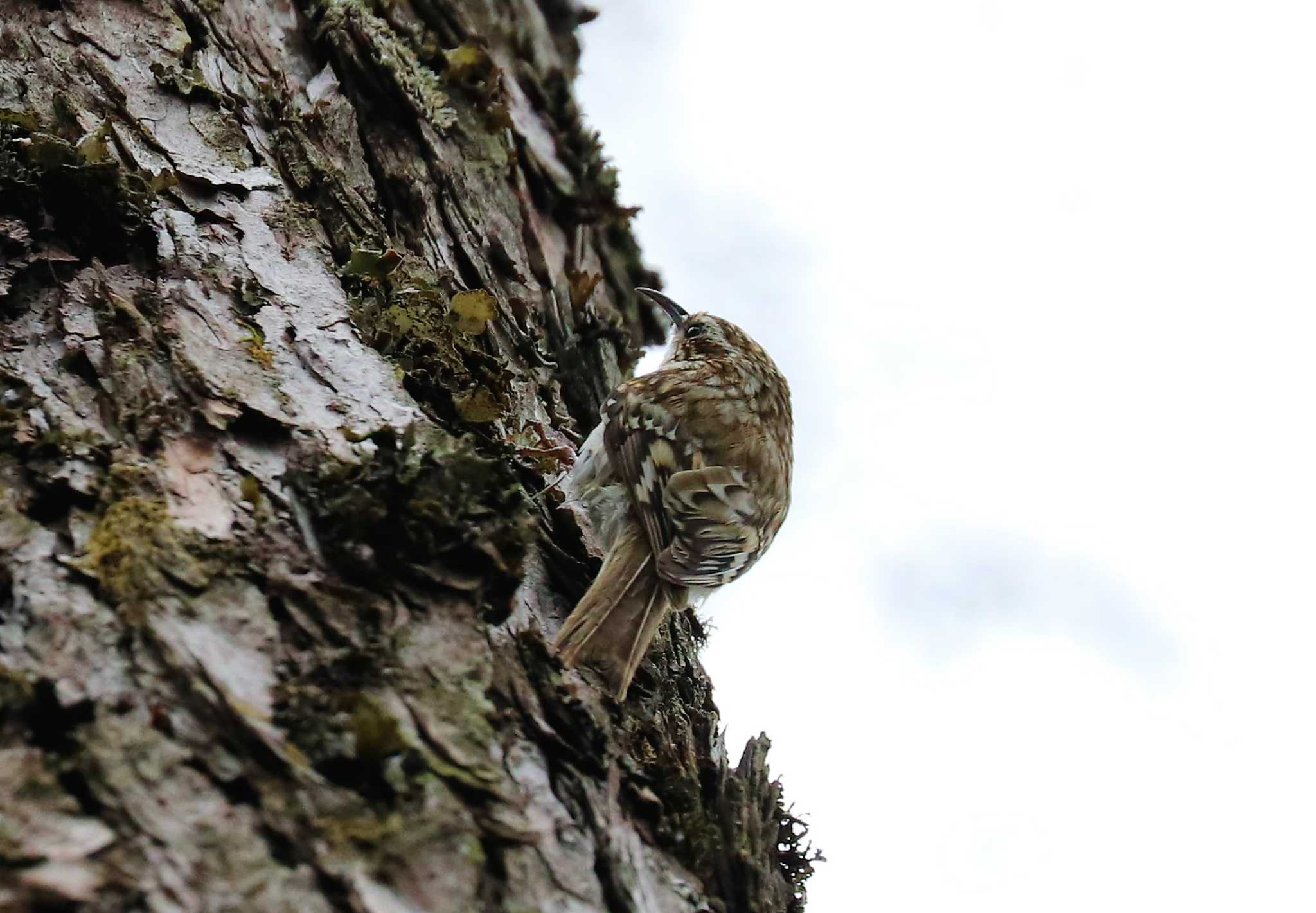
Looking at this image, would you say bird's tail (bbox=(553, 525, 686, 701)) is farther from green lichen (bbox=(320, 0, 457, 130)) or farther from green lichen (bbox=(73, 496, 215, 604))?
green lichen (bbox=(320, 0, 457, 130))

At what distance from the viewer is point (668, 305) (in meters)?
3.65

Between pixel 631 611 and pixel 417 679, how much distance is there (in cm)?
64

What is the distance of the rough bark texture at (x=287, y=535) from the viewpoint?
1.05 metres

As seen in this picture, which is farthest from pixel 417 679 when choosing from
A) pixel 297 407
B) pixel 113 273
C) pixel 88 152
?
pixel 88 152

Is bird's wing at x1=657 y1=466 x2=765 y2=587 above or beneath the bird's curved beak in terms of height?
beneath

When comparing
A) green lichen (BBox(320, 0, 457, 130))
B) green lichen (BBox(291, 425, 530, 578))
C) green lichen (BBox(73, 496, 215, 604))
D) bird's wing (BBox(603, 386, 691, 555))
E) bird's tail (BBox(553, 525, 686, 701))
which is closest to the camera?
green lichen (BBox(73, 496, 215, 604))

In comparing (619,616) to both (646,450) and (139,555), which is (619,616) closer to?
(139,555)

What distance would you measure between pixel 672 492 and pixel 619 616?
0.78m

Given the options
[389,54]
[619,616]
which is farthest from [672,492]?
[389,54]

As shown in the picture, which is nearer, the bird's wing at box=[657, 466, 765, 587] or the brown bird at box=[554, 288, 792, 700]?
the brown bird at box=[554, 288, 792, 700]

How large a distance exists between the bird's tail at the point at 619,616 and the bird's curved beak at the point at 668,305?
1.51 meters

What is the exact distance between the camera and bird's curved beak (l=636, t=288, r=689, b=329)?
357 centimetres

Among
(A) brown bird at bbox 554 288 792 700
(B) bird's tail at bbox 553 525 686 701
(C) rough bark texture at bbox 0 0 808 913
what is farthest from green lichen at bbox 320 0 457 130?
(B) bird's tail at bbox 553 525 686 701

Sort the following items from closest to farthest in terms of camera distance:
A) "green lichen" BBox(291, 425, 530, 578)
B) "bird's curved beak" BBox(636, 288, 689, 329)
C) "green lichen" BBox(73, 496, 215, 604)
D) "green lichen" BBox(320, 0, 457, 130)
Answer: "green lichen" BBox(73, 496, 215, 604)
"green lichen" BBox(291, 425, 530, 578)
"green lichen" BBox(320, 0, 457, 130)
"bird's curved beak" BBox(636, 288, 689, 329)
